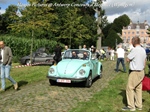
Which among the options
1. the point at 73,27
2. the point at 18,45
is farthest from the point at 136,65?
the point at 73,27

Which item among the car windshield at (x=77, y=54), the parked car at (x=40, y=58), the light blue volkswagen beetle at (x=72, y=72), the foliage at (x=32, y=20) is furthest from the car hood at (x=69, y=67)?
the parked car at (x=40, y=58)

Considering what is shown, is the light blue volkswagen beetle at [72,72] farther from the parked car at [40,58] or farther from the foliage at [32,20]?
the parked car at [40,58]

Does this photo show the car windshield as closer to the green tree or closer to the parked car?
the parked car

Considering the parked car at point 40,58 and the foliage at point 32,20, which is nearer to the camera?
the foliage at point 32,20

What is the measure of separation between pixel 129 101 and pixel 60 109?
192 cm

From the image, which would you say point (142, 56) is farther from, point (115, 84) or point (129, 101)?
point (115, 84)

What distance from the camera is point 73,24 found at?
35844 mm

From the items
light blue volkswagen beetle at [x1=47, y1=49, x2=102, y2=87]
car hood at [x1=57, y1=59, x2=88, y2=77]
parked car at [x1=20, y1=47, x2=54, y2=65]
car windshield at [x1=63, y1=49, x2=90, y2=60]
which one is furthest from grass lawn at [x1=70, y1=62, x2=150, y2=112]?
parked car at [x1=20, y1=47, x2=54, y2=65]

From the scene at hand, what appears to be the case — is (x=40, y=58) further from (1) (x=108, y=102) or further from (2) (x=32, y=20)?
(1) (x=108, y=102)

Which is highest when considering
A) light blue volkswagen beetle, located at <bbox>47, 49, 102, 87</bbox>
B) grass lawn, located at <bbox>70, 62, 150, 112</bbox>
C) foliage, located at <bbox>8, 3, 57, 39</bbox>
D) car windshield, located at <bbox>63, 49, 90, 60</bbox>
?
foliage, located at <bbox>8, 3, 57, 39</bbox>

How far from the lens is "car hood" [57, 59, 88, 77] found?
34.2 ft

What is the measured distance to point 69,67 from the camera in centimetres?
1062

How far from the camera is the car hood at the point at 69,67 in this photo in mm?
10414

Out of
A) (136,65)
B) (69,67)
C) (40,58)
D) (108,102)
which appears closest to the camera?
(136,65)
